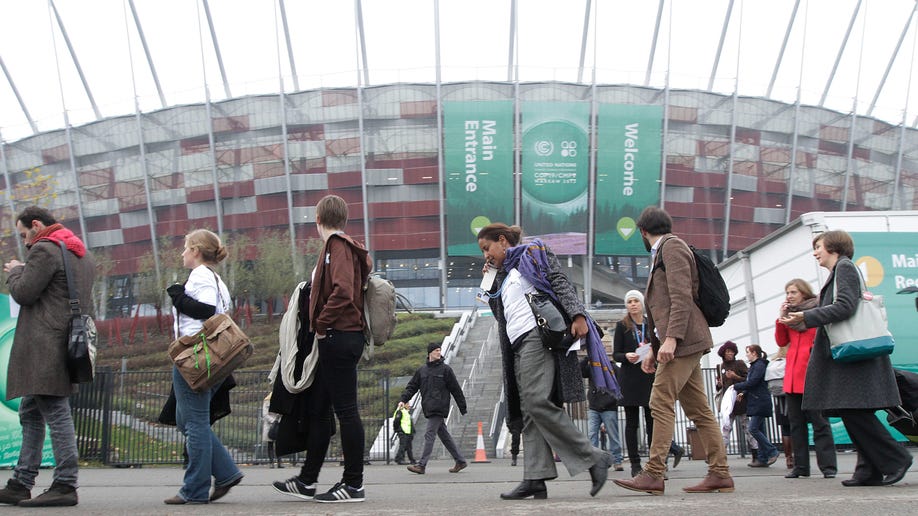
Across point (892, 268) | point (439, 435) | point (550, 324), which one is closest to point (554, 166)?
point (892, 268)

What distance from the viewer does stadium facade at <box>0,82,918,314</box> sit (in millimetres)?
44031

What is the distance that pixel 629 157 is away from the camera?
44375 mm

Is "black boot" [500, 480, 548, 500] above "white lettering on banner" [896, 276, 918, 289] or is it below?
→ below

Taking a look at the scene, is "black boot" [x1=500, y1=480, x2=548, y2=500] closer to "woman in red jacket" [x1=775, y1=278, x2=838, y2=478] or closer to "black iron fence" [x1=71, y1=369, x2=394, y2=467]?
"woman in red jacket" [x1=775, y1=278, x2=838, y2=478]

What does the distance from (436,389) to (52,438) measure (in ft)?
21.1

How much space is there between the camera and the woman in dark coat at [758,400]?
9.66 meters

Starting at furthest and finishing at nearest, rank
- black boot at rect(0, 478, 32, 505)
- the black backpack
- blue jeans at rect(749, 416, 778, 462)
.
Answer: blue jeans at rect(749, 416, 778, 462) < the black backpack < black boot at rect(0, 478, 32, 505)

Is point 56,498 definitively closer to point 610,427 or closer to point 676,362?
point 676,362

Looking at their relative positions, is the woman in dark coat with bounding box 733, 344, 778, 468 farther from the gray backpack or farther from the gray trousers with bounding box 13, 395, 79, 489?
the gray trousers with bounding box 13, 395, 79, 489

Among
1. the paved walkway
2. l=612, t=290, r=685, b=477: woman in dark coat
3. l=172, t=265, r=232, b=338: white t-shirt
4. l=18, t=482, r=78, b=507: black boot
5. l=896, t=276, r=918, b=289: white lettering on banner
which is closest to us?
the paved walkway

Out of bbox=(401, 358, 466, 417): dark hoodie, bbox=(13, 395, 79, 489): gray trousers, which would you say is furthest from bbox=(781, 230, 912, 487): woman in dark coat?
bbox=(401, 358, 466, 417): dark hoodie

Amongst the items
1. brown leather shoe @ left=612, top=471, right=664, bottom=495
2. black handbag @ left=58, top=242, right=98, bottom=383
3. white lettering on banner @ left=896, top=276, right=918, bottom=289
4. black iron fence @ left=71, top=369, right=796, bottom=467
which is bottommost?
black iron fence @ left=71, top=369, right=796, bottom=467

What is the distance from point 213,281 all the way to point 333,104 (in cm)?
4021

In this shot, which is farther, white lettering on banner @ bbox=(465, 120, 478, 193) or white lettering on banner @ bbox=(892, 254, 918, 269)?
white lettering on banner @ bbox=(465, 120, 478, 193)
